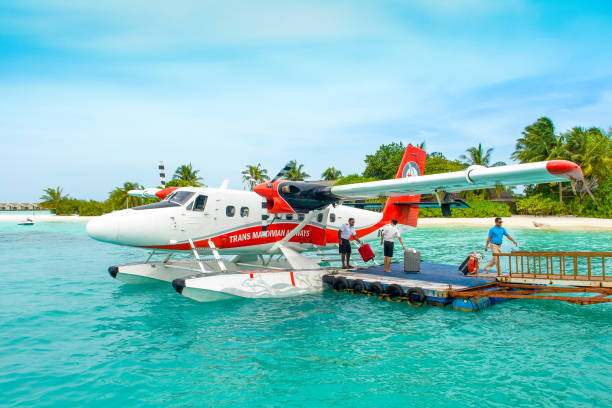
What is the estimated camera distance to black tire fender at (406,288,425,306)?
9547mm

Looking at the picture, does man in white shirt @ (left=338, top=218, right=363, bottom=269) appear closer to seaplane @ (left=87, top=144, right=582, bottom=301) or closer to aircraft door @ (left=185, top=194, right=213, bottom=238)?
seaplane @ (left=87, top=144, right=582, bottom=301)

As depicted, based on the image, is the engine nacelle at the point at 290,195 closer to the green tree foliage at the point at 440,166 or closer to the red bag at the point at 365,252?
the red bag at the point at 365,252

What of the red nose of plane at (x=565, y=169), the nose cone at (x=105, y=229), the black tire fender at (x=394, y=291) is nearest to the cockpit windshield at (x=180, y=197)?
the nose cone at (x=105, y=229)

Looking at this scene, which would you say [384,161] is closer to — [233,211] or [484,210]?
[484,210]

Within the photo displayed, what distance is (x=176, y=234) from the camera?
10516mm

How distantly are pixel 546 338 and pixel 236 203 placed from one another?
7.86 metres

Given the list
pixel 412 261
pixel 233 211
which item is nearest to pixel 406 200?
pixel 412 261

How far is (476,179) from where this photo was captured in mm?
8906

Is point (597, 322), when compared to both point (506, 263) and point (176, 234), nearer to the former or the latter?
point (506, 263)

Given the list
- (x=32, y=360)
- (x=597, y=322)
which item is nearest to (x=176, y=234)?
(x=32, y=360)

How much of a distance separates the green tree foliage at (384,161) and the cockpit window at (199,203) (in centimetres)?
4493

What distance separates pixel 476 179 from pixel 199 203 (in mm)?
6841

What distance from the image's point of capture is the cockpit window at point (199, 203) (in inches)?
428

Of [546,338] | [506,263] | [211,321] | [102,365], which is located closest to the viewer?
[102,365]
